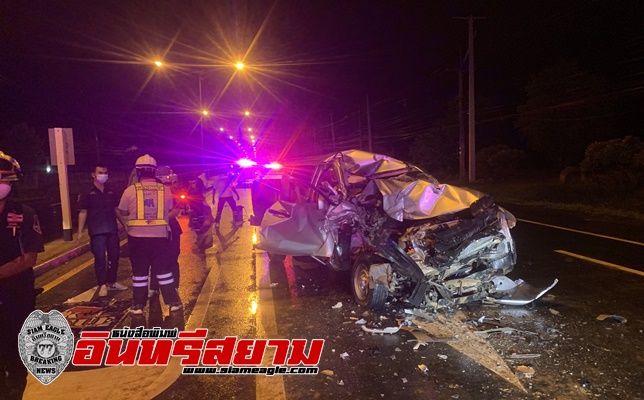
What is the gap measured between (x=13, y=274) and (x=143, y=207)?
7.30ft

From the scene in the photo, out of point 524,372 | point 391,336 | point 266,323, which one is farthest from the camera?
point 266,323

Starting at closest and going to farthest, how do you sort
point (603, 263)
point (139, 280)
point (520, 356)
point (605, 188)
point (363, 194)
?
point (520, 356), point (139, 280), point (363, 194), point (603, 263), point (605, 188)

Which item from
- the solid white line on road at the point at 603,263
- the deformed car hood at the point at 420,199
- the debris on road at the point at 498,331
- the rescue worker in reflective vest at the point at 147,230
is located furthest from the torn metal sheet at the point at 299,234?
the solid white line on road at the point at 603,263

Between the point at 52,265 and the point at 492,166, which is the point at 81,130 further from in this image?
the point at 52,265

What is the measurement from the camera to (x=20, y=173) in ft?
9.70

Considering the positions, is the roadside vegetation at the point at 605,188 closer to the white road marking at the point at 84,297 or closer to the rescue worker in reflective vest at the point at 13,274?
the white road marking at the point at 84,297

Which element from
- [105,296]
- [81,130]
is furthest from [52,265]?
[81,130]

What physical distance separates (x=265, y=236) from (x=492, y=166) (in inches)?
1281

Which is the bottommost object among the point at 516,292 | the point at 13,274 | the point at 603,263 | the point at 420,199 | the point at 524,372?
the point at 524,372

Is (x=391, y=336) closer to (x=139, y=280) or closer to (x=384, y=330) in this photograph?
(x=384, y=330)

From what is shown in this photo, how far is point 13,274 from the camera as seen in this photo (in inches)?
108

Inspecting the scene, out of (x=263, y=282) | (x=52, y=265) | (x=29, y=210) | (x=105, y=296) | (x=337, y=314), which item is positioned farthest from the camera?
(x=52, y=265)

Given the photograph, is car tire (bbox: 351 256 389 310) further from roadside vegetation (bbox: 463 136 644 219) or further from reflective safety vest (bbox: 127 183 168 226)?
roadside vegetation (bbox: 463 136 644 219)

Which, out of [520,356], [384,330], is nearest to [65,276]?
[384,330]
